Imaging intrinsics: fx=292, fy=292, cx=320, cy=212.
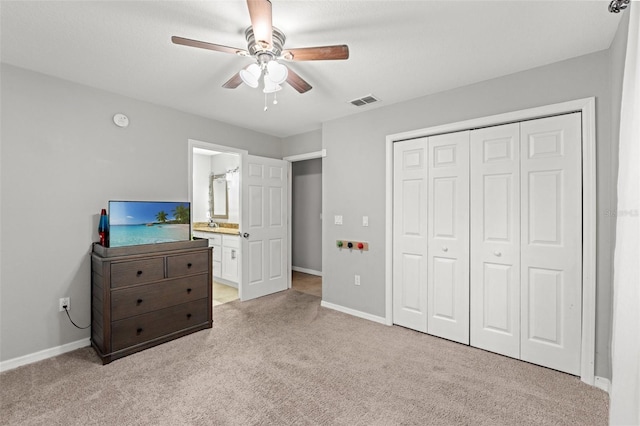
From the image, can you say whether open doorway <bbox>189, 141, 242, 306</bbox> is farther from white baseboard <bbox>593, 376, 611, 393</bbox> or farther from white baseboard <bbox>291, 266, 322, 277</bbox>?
white baseboard <bbox>593, 376, 611, 393</bbox>

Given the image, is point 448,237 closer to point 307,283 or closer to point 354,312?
point 354,312

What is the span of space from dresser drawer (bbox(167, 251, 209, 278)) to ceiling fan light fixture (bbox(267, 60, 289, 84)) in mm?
2099

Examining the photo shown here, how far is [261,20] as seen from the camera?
4.91 ft

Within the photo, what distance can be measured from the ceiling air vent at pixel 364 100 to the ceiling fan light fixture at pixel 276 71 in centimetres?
149

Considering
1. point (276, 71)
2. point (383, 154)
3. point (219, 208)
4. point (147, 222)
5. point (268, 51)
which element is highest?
point (268, 51)

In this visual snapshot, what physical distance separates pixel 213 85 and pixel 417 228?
8.33 ft

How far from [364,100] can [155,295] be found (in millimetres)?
2933

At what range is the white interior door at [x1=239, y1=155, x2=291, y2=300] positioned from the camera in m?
4.17

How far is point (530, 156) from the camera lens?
8.19ft

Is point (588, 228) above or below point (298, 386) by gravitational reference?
above

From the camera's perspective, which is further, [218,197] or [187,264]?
[218,197]

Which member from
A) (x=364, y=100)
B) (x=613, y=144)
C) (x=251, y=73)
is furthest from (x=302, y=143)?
(x=613, y=144)

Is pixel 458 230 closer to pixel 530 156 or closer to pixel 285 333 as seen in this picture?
pixel 530 156

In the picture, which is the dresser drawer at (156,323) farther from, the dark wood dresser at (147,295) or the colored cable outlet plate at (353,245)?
the colored cable outlet plate at (353,245)
